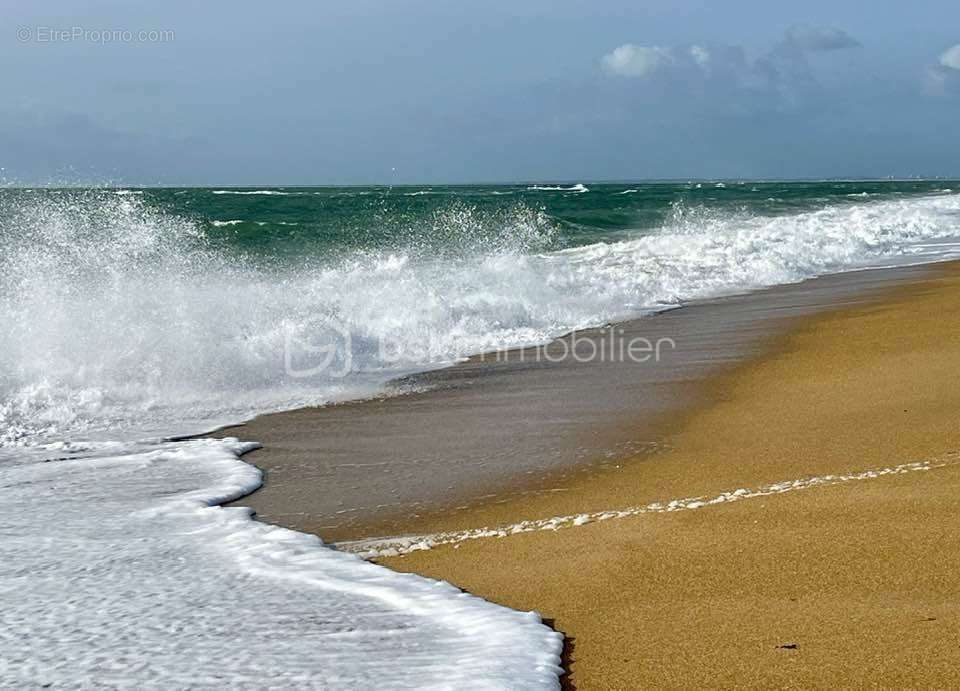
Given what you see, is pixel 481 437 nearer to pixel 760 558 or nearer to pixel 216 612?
pixel 760 558

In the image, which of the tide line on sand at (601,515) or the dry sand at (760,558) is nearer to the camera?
the dry sand at (760,558)

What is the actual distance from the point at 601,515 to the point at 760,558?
1029 millimetres

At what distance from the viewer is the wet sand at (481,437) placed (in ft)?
17.3

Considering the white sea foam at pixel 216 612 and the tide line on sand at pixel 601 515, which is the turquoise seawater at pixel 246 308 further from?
the tide line on sand at pixel 601 515

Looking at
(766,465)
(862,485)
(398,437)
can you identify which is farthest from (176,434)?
(862,485)

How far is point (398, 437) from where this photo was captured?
675 cm

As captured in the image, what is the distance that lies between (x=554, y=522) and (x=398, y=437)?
2.13 meters

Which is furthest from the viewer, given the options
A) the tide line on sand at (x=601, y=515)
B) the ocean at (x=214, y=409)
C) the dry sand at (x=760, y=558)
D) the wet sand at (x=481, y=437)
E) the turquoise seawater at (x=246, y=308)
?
the turquoise seawater at (x=246, y=308)

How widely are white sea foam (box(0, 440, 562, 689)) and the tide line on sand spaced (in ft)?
0.81

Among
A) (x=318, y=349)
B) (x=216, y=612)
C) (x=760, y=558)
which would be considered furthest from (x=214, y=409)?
(x=760, y=558)

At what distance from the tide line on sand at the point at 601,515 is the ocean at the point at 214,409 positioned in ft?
0.85

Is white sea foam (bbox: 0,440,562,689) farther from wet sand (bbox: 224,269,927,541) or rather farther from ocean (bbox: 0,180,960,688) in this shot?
wet sand (bbox: 224,269,927,541)

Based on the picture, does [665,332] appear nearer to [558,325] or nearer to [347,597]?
[558,325]

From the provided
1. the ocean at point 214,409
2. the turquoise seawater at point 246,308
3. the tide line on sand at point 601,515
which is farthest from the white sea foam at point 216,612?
the turquoise seawater at point 246,308
